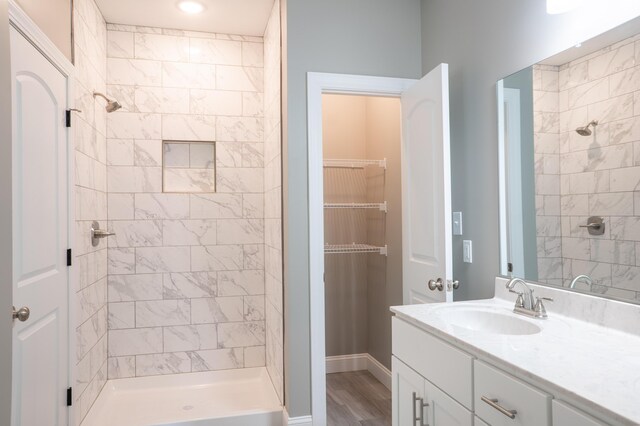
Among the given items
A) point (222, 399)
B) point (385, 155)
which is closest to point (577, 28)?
point (385, 155)

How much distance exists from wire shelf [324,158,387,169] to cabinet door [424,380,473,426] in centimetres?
217

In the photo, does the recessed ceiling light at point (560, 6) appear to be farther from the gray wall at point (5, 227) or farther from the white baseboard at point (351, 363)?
the white baseboard at point (351, 363)

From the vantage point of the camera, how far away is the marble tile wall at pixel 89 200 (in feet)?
8.02

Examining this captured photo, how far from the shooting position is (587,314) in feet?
5.16

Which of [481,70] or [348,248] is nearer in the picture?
[481,70]

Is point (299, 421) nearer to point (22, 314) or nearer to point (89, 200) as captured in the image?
point (22, 314)

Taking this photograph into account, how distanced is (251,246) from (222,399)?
1125 millimetres

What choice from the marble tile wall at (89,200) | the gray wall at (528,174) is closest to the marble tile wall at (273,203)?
the marble tile wall at (89,200)

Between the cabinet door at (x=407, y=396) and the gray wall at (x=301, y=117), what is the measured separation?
0.81 metres

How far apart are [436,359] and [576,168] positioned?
91cm

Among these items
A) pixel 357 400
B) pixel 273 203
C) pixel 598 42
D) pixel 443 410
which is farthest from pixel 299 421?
pixel 598 42

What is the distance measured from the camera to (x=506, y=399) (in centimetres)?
116

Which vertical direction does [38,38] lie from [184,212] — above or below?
above

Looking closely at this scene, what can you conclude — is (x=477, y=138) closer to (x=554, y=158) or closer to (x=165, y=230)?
(x=554, y=158)
